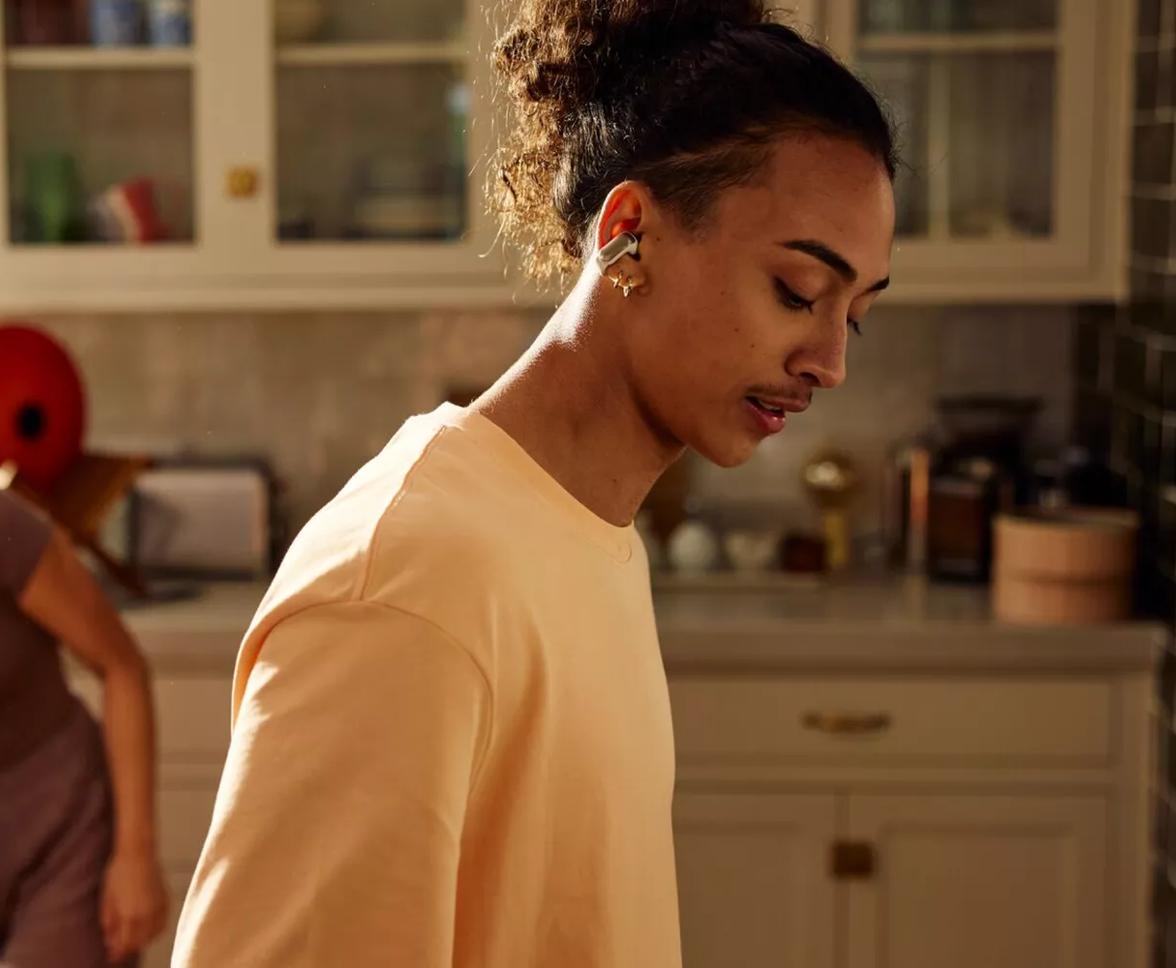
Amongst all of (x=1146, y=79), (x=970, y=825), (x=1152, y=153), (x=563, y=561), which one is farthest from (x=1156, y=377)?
(x=563, y=561)

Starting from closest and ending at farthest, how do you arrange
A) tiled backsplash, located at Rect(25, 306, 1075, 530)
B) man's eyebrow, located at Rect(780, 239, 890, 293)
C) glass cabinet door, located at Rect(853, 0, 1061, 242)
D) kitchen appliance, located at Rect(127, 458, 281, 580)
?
man's eyebrow, located at Rect(780, 239, 890, 293)
glass cabinet door, located at Rect(853, 0, 1061, 242)
kitchen appliance, located at Rect(127, 458, 281, 580)
tiled backsplash, located at Rect(25, 306, 1075, 530)

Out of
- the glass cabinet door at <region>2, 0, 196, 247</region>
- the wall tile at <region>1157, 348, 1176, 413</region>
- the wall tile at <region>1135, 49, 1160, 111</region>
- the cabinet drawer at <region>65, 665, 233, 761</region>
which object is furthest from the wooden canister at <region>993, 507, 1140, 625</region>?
the glass cabinet door at <region>2, 0, 196, 247</region>

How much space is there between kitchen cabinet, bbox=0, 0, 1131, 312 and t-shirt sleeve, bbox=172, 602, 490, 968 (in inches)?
80.8

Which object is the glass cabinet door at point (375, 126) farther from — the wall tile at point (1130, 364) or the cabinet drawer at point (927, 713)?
the wall tile at point (1130, 364)

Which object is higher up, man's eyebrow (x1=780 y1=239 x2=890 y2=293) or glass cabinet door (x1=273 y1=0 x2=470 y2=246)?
glass cabinet door (x1=273 y1=0 x2=470 y2=246)

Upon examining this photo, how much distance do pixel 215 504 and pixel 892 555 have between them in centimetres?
110

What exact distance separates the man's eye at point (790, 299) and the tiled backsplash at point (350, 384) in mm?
2215

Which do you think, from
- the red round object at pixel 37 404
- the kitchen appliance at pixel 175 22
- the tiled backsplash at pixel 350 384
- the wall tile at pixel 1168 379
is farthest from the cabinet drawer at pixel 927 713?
the kitchen appliance at pixel 175 22

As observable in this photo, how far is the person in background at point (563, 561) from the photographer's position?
70cm

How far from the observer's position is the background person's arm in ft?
5.85

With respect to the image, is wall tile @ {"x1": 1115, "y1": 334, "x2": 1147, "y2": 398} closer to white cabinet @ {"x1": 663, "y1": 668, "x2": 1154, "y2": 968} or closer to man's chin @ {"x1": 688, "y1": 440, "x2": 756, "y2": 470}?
white cabinet @ {"x1": 663, "y1": 668, "x2": 1154, "y2": 968}

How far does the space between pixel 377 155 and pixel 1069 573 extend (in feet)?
4.04

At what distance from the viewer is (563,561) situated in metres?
0.82

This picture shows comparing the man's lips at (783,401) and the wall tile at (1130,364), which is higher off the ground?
the man's lips at (783,401)
